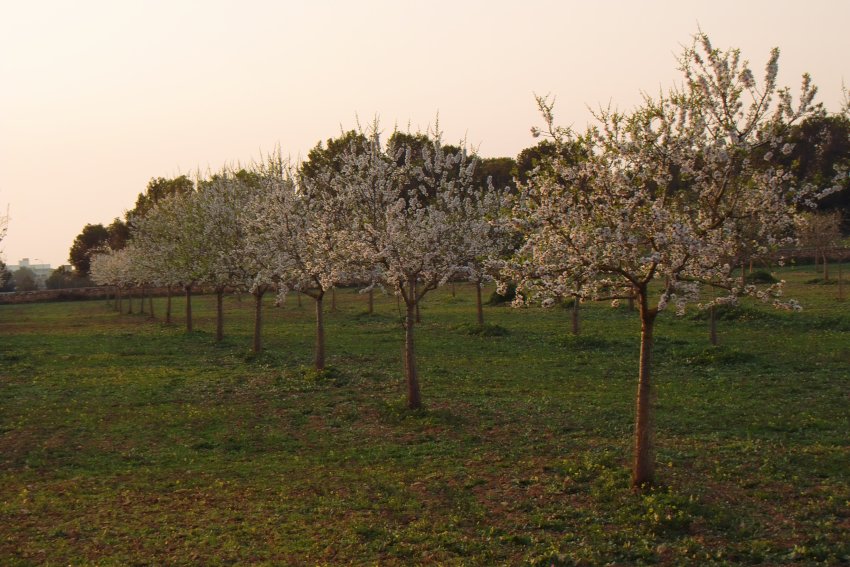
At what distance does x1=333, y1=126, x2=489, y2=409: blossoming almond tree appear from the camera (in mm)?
24094

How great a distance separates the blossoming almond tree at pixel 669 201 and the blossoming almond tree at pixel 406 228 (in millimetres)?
8932

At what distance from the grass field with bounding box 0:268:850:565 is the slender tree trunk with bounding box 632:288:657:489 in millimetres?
411

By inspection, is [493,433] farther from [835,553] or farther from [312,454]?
[835,553]

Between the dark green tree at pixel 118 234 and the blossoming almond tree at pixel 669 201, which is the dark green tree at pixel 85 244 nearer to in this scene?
the dark green tree at pixel 118 234

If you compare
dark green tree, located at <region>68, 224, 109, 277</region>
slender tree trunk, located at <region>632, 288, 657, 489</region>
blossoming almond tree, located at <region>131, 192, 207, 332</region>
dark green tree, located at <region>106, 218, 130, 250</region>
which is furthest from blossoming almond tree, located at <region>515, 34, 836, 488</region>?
dark green tree, located at <region>68, 224, 109, 277</region>

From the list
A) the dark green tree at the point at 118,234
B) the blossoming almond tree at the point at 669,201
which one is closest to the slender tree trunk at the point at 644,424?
the blossoming almond tree at the point at 669,201

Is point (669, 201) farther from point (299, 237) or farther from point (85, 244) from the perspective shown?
point (85, 244)

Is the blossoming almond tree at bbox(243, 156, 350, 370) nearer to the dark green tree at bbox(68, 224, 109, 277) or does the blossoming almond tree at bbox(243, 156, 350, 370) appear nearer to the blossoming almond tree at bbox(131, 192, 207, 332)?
the blossoming almond tree at bbox(131, 192, 207, 332)

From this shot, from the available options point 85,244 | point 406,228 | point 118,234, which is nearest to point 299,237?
point 406,228

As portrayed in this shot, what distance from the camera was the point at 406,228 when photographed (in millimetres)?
24719

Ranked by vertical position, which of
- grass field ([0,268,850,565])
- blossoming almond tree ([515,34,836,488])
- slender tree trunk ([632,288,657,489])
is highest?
blossoming almond tree ([515,34,836,488])

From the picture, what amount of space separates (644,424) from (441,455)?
17.8 ft

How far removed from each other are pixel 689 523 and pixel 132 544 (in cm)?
972

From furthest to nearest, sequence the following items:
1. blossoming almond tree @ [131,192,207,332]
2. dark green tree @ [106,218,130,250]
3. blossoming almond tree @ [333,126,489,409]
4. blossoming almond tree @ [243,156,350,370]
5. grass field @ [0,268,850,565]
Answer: dark green tree @ [106,218,130,250]
blossoming almond tree @ [131,192,207,332]
blossoming almond tree @ [243,156,350,370]
blossoming almond tree @ [333,126,489,409]
grass field @ [0,268,850,565]
